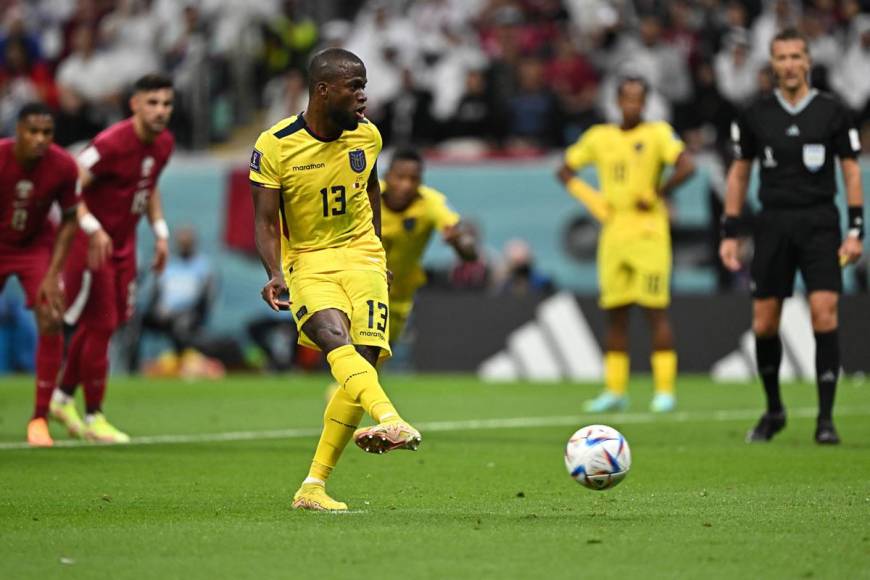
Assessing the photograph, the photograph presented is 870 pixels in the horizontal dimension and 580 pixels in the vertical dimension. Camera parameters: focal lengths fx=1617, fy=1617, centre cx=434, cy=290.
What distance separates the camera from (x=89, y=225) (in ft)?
38.0

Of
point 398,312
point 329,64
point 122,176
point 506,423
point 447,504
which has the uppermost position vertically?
point 329,64

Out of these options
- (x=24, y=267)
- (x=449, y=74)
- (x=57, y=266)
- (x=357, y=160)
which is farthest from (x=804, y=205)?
(x=449, y=74)

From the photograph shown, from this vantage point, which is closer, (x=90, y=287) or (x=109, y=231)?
(x=90, y=287)

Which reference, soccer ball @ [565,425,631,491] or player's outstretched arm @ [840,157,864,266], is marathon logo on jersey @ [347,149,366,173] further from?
player's outstretched arm @ [840,157,864,266]

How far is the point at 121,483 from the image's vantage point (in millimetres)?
9016

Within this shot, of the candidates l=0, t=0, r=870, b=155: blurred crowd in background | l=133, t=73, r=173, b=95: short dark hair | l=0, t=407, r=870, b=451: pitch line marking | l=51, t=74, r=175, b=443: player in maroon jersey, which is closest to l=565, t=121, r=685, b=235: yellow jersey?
l=0, t=407, r=870, b=451: pitch line marking

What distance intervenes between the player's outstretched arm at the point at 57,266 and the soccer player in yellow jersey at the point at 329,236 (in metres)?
3.49

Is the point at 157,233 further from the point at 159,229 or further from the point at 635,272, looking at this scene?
the point at 635,272

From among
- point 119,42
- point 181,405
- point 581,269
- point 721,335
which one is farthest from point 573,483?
point 119,42

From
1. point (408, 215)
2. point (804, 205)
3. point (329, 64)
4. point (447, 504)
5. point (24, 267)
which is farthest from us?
point (408, 215)

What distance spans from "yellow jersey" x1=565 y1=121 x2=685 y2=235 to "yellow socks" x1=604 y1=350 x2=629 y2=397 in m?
1.20

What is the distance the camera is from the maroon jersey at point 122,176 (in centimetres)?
1201

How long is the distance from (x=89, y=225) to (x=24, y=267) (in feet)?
2.04

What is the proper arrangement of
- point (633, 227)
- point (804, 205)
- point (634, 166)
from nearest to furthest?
point (804, 205)
point (634, 166)
point (633, 227)
